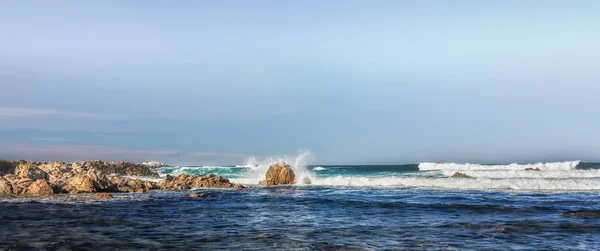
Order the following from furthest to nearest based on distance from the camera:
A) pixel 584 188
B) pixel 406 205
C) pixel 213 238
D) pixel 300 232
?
1. pixel 584 188
2. pixel 406 205
3. pixel 300 232
4. pixel 213 238

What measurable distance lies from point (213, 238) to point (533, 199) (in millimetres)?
20529

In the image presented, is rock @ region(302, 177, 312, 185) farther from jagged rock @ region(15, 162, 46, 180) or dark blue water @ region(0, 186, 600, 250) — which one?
jagged rock @ region(15, 162, 46, 180)

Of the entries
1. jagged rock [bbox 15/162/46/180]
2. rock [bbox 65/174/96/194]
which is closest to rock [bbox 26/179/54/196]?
rock [bbox 65/174/96/194]

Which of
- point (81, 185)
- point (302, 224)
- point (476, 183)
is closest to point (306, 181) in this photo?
point (476, 183)

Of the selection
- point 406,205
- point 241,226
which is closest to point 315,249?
point 241,226

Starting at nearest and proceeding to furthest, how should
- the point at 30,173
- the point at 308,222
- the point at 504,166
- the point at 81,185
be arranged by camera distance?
the point at 308,222 < the point at 81,185 < the point at 30,173 < the point at 504,166

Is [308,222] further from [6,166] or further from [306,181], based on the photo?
[6,166]

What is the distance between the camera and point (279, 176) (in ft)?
143

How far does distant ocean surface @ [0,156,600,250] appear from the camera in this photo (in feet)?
45.7

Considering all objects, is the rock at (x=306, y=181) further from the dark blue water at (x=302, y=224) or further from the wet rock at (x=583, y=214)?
the wet rock at (x=583, y=214)

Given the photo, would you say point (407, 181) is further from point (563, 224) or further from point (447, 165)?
point (447, 165)

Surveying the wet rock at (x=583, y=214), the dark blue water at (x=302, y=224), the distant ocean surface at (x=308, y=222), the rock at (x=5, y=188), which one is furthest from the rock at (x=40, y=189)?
the wet rock at (x=583, y=214)

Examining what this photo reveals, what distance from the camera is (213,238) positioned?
1487cm

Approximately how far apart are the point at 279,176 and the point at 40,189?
20.6 metres
